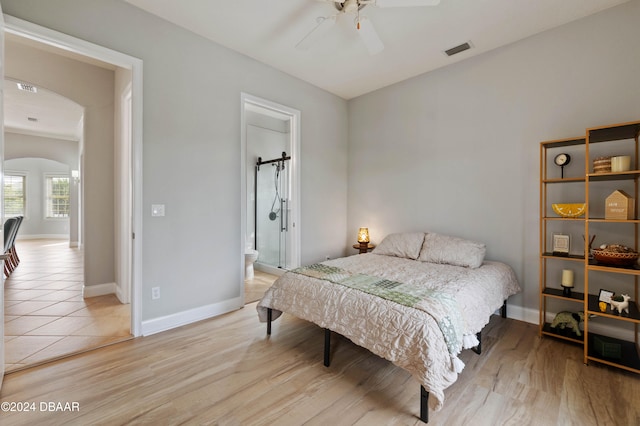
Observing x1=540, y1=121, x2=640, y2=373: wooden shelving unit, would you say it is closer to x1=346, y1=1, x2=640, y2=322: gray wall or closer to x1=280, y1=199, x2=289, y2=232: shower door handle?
x1=346, y1=1, x2=640, y2=322: gray wall

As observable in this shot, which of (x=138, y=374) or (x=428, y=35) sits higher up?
(x=428, y=35)

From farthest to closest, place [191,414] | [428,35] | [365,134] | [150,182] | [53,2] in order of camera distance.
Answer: [365,134], [428,35], [150,182], [53,2], [191,414]

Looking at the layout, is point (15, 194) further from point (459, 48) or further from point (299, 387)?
point (459, 48)

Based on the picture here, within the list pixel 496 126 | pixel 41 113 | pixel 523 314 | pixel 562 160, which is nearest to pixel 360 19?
pixel 496 126

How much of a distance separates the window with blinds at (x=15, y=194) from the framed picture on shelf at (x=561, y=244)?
40.9 feet

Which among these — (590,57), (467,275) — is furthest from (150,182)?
(590,57)

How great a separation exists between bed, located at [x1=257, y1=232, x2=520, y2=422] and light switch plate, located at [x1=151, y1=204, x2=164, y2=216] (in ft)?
4.19

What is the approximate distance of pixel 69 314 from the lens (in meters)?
2.96

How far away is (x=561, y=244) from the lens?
251cm

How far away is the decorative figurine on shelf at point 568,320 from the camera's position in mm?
2431

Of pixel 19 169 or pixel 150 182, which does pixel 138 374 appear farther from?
pixel 19 169

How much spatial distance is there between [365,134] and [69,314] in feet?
14.0

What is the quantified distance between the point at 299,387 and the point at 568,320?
2409 mm

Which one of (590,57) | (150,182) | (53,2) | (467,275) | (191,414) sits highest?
(53,2)
